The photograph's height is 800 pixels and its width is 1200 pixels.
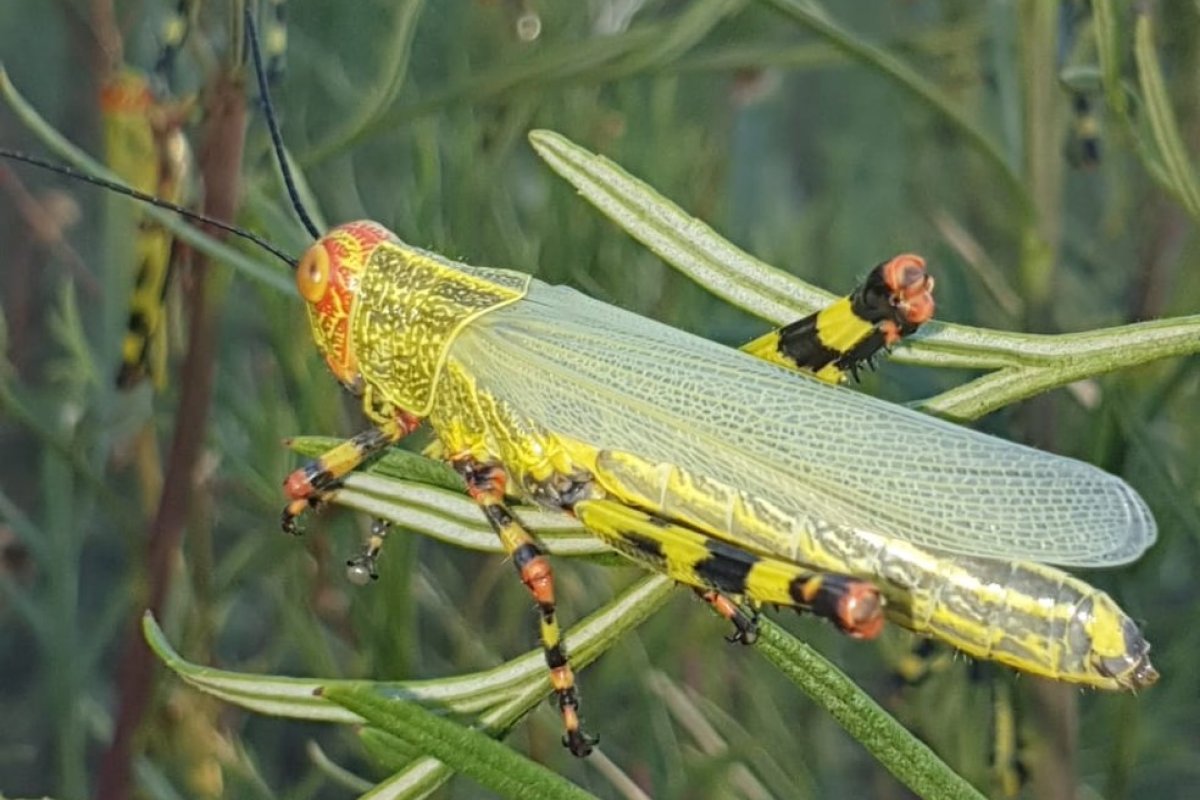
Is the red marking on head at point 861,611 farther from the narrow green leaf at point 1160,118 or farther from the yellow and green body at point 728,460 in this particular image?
the narrow green leaf at point 1160,118

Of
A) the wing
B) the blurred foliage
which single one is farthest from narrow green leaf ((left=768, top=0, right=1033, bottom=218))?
the wing

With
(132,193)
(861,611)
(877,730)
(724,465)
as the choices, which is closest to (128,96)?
(132,193)

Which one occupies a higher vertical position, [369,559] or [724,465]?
[724,465]

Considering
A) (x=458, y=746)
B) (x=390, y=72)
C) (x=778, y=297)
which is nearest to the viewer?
(x=458, y=746)

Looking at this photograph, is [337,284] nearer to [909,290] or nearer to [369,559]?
[369,559]

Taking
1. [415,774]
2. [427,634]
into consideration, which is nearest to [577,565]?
[427,634]

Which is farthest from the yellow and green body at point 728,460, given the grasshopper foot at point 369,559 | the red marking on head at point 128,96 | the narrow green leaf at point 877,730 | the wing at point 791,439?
the red marking on head at point 128,96

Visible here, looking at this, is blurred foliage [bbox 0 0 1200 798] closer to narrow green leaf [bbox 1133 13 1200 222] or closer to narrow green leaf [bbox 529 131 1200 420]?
narrow green leaf [bbox 1133 13 1200 222]

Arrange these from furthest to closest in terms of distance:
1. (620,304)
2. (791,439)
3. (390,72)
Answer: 1. (620,304)
2. (390,72)
3. (791,439)
